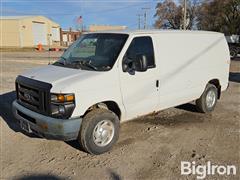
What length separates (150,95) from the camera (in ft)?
A: 17.2

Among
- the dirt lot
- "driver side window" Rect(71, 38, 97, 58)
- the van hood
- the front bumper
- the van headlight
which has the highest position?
"driver side window" Rect(71, 38, 97, 58)

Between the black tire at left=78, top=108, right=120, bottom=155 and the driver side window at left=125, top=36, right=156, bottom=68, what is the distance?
112cm

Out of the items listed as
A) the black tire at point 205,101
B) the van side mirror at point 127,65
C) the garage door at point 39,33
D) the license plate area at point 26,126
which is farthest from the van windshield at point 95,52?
the garage door at point 39,33

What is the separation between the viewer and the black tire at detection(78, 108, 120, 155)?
4.39 meters

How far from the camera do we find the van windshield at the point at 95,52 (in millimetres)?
4777

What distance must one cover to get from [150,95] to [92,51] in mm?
1420

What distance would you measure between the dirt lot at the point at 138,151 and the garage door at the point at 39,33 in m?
57.4

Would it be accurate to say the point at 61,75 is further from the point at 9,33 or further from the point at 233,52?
the point at 9,33

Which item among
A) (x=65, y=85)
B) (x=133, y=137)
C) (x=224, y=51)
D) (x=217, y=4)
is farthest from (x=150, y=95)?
(x=217, y=4)

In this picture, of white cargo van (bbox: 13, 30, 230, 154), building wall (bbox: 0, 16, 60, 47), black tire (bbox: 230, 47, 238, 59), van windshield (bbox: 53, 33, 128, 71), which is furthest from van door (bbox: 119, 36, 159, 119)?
building wall (bbox: 0, 16, 60, 47)

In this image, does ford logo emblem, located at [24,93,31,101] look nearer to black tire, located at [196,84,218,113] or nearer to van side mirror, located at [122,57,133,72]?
van side mirror, located at [122,57,133,72]

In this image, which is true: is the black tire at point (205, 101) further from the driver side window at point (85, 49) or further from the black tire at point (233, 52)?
the black tire at point (233, 52)

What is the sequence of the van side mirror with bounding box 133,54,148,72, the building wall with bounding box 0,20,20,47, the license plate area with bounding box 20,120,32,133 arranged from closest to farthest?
the license plate area with bounding box 20,120,32,133 < the van side mirror with bounding box 133,54,148,72 < the building wall with bounding box 0,20,20,47

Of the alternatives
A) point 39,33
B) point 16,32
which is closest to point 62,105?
point 16,32
